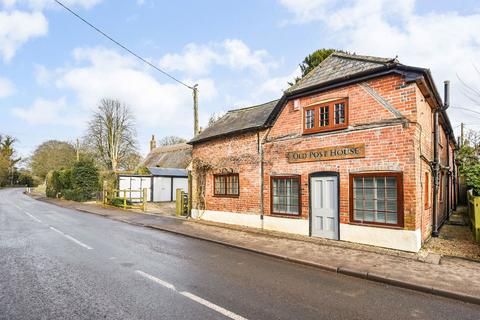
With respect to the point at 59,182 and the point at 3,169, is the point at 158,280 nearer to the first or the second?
the point at 59,182

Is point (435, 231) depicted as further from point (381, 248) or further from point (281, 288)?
point (281, 288)

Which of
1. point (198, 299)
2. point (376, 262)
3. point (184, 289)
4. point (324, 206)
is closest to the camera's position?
point (198, 299)

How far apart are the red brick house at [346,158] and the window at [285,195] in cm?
4

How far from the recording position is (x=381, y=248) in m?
8.11

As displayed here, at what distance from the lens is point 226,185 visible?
13.4 meters

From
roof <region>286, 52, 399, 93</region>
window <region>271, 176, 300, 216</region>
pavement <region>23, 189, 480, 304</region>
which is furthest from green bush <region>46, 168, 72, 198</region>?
roof <region>286, 52, 399, 93</region>

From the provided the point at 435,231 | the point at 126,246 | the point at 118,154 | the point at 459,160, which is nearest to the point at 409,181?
the point at 435,231

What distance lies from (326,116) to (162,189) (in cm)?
1944

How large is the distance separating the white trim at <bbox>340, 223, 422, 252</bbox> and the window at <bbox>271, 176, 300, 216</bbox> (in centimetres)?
195

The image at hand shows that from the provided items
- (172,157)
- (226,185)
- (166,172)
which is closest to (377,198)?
(226,185)

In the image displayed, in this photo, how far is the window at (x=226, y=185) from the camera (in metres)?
12.9

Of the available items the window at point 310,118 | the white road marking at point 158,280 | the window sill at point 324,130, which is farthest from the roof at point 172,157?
the white road marking at point 158,280

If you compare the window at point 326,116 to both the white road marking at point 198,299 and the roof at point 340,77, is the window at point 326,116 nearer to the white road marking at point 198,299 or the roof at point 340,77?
the roof at point 340,77

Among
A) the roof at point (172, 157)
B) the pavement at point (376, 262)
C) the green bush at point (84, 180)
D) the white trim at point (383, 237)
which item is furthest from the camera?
the roof at point (172, 157)
